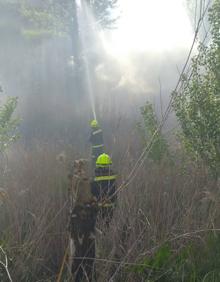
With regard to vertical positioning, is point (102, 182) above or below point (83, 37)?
below

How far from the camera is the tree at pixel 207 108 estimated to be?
15.4ft

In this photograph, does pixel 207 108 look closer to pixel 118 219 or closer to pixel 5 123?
pixel 118 219

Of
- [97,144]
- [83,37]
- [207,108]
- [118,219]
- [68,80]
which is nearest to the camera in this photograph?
[118,219]

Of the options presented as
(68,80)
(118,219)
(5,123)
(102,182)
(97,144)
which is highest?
(68,80)

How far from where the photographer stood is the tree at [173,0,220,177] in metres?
4.69

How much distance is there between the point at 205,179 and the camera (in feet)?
16.3

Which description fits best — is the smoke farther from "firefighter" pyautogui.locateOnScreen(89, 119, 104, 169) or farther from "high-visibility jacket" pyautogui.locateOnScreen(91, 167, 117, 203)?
"high-visibility jacket" pyautogui.locateOnScreen(91, 167, 117, 203)

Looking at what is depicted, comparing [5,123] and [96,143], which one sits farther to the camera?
[96,143]

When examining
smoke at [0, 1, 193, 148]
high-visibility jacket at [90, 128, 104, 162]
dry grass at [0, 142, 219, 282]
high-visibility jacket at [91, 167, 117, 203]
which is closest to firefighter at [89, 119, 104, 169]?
high-visibility jacket at [90, 128, 104, 162]

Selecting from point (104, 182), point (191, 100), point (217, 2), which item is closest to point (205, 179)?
point (191, 100)

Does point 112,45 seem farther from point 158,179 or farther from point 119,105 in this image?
point 158,179

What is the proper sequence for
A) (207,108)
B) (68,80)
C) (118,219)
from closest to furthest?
(118,219) < (207,108) < (68,80)

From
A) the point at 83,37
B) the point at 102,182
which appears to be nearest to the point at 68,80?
the point at 83,37

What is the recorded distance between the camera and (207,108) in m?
4.74
